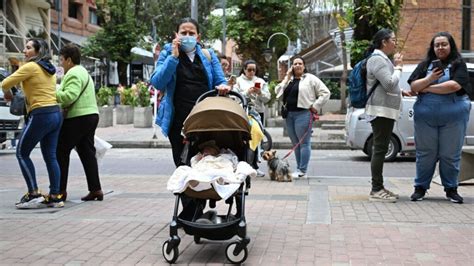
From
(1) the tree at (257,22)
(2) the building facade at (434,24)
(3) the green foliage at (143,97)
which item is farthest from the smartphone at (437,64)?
(2) the building facade at (434,24)

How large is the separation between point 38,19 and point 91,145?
3225 cm

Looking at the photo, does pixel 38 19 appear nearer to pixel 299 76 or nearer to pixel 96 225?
pixel 299 76

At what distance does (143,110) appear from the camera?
21.7 m

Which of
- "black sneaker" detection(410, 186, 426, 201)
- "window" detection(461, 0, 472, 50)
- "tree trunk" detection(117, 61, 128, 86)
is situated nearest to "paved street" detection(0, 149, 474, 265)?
"black sneaker" detection(410, 186, 426, 201)

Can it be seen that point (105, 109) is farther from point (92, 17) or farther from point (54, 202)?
point (92, 17)

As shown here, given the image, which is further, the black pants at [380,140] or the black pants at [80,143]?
the black pants at [80,143]

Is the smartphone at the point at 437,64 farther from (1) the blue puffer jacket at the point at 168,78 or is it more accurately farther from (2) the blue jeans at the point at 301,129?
(2) the blue jeans at the point at 301,129

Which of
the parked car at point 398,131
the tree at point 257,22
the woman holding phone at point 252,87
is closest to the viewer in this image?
the woman holding phone at point 252,87

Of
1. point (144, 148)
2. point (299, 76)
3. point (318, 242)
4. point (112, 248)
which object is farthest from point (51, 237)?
point (144, 148)

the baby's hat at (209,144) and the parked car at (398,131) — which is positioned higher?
the baby's hat at (209,144)

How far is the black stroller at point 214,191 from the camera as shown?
4.59m

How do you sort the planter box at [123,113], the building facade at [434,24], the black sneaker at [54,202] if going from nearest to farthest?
the black sneaker at [54,202] → the planter box at [123,113] → the building facade at [434,24]

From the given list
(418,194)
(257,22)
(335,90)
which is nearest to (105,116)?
(257,22)

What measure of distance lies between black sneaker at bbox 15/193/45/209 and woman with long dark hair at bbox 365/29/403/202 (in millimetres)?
3802
